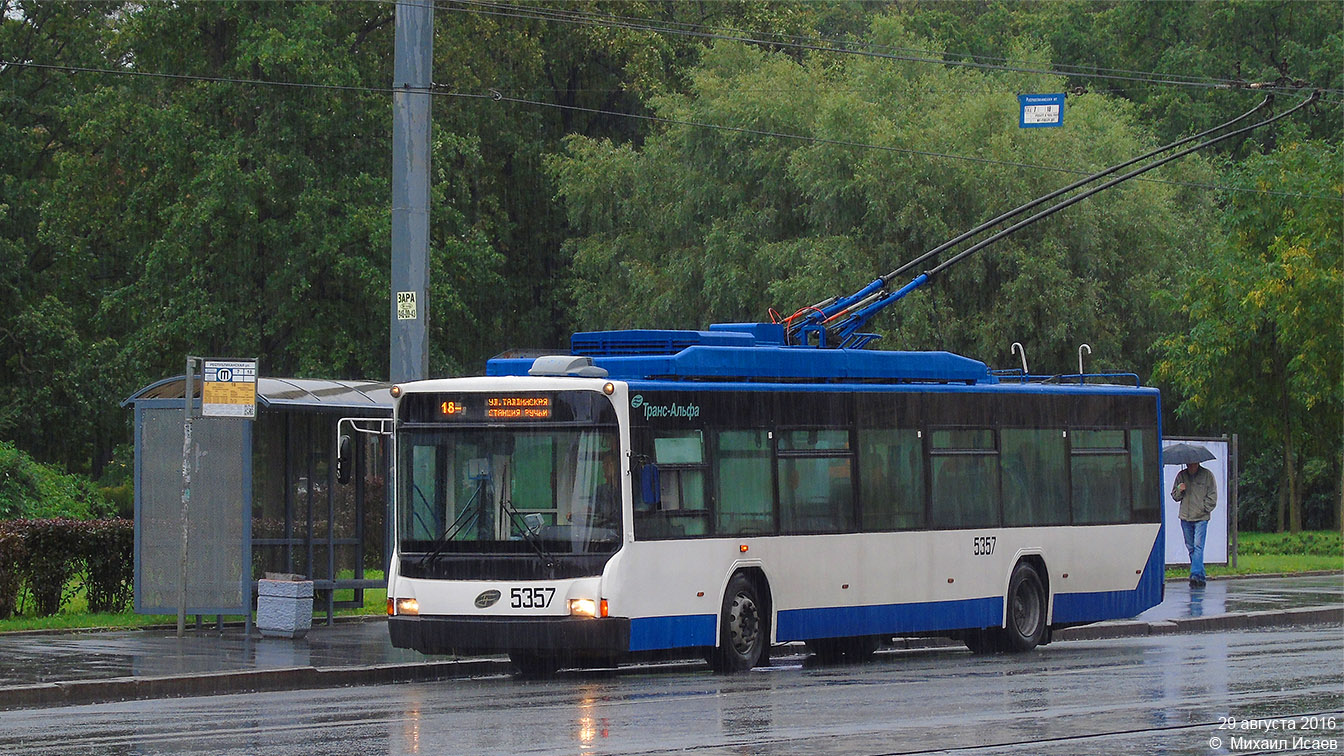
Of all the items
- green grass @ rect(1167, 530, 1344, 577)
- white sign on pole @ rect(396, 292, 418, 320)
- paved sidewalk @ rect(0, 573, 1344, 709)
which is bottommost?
paved sidewalk @ rect(0, 573, 1344, 709)

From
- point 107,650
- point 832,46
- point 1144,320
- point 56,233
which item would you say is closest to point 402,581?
point 107,650

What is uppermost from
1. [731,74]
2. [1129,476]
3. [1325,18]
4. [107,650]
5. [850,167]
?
[1325,18]

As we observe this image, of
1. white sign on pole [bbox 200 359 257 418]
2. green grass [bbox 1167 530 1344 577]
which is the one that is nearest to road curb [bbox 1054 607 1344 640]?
green grass [bbox 1167 530 1344 577]

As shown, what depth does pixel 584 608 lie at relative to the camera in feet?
51.8

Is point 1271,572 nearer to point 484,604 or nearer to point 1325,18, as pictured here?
point 484,604

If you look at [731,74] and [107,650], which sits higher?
[731,74]

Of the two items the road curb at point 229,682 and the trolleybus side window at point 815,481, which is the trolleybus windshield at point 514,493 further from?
the trolleybus side window at point 815,481

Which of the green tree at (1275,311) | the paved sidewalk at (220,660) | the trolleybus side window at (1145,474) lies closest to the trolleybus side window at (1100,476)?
the trolleybus side window at (1145,474)

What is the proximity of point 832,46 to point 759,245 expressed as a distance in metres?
13.2

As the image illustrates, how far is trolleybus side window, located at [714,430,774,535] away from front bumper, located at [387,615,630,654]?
167cm

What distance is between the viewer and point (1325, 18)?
67438 millimetres

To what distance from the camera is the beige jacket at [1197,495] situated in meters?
30.0

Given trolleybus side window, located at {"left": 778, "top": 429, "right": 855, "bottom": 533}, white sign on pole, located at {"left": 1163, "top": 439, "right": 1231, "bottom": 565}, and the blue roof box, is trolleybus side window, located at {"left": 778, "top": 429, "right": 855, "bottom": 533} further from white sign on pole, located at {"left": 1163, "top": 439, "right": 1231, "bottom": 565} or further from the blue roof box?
white sign on pole, located at {"left": 1163, "top": 439, "right": 1231, "bottom": 565}

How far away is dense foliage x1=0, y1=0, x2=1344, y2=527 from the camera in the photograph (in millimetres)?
43031
